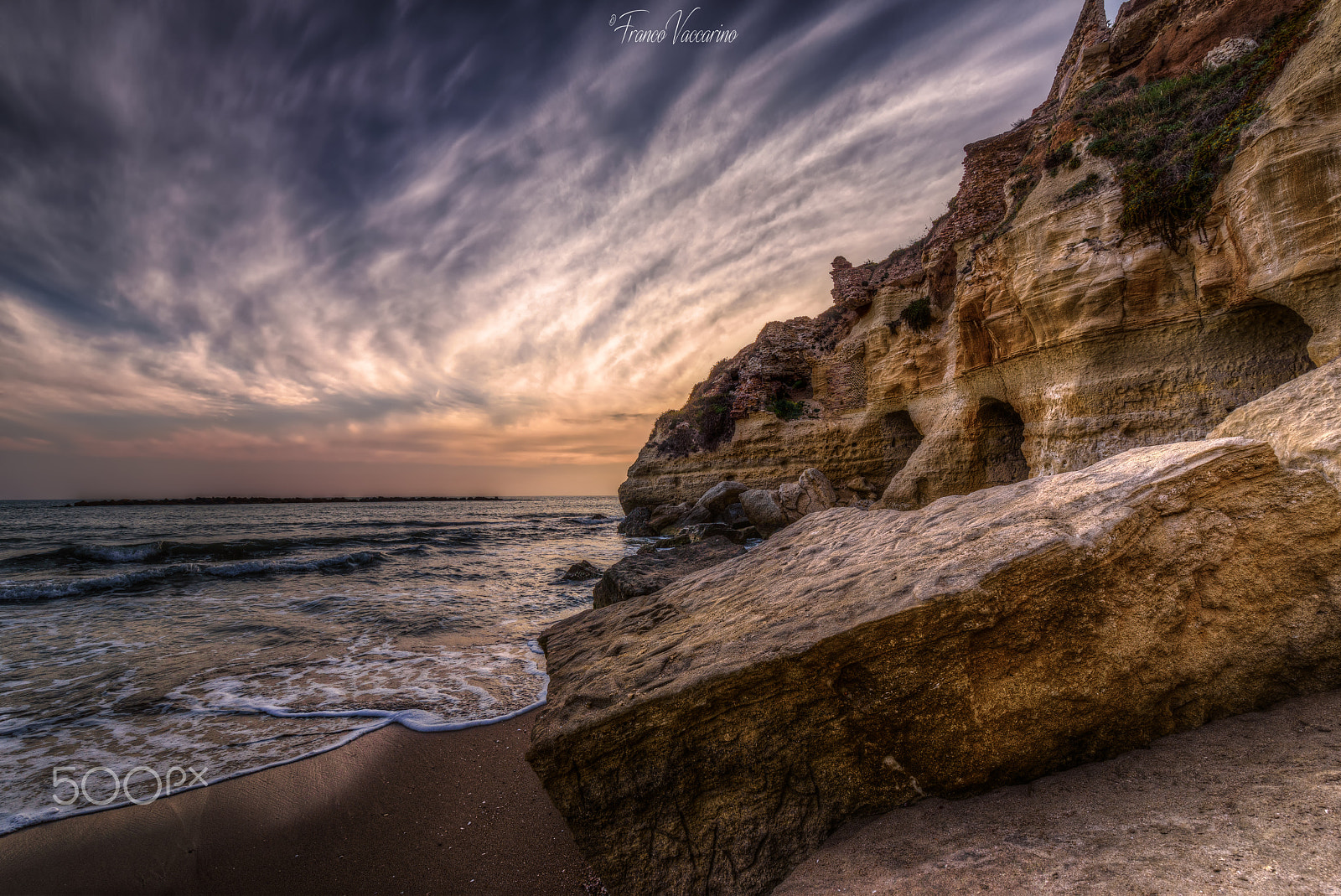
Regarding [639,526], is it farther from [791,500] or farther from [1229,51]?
[1229,51]

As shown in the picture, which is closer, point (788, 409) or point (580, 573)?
point (580, 573)

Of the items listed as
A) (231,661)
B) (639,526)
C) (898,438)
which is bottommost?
(639,526)

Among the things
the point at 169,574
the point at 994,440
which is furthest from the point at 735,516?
the point at 169,574

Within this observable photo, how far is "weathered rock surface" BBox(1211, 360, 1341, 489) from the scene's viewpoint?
2443 millimetres

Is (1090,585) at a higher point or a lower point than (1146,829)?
higher

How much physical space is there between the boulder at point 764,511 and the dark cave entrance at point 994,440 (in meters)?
5.01

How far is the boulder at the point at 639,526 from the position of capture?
2122 cm

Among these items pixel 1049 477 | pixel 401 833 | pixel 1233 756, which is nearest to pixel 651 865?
pixel 401 833

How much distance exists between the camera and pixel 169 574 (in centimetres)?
1226

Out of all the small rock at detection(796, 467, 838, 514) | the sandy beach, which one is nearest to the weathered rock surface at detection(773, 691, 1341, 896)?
the sandy beach

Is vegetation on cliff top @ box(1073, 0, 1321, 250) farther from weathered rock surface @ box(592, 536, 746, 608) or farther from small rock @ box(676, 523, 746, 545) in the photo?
small rock @ box(676, 523, 746, 545)

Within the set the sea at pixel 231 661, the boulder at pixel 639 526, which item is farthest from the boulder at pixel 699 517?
the sea at pixel 231 661

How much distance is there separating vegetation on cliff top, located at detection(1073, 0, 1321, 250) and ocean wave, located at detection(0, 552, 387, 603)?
1974 centimetres

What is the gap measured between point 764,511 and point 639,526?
865 cm
